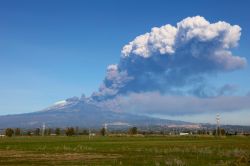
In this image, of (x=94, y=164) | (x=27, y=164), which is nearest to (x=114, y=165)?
(x=94, y=164)

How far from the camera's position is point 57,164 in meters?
46.6

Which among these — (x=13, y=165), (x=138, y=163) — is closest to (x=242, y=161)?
(x=138, y=163)

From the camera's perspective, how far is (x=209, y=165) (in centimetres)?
4472

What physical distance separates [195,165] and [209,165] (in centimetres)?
127

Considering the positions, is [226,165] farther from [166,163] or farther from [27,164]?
[27,164]

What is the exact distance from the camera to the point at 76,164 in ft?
151

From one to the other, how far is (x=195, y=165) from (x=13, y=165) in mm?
16474

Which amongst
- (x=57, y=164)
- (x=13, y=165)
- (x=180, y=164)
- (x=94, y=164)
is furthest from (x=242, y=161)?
(x=13, y=165)

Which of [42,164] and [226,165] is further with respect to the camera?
[42,164]

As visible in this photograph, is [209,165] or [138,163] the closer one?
[209,165]

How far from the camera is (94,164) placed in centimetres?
4566

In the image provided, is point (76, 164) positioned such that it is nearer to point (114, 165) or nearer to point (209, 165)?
point (114, 165)

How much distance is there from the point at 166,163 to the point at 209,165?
13.9 feet

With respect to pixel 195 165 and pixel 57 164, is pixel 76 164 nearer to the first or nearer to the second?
pixel 57 164
